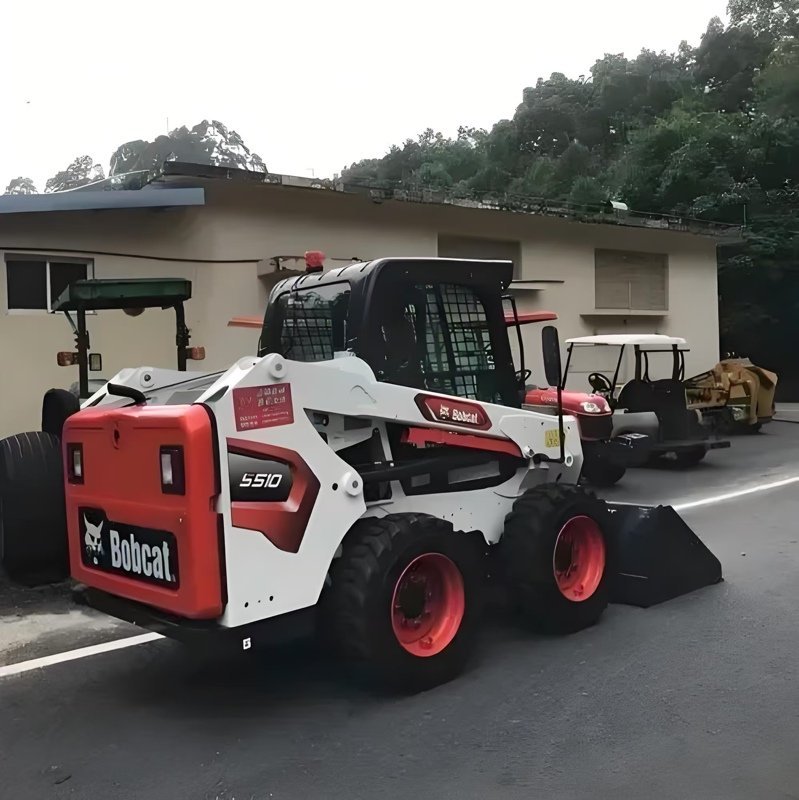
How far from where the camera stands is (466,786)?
3465mm

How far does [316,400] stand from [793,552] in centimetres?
526

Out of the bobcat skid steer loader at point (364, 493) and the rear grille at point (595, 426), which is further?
the rear grille at point (595, 426)

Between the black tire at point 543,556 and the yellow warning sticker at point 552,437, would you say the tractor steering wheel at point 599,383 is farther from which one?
the black tire at point 543,556

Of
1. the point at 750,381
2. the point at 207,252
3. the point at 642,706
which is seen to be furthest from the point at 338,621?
the point at 750,381

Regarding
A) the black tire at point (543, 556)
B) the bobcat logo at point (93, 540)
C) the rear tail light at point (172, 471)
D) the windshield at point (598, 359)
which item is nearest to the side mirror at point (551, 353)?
the black tire at point (543, 556)

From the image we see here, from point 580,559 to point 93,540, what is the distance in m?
3.05

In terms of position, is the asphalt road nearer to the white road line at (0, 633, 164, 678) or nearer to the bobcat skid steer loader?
the white road line at (0, 633, 164, 678)

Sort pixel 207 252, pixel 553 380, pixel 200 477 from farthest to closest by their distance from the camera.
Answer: pixel 207 252 < pixel 553 380 < pixel 200 477

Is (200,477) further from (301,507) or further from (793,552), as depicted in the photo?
(793,552)

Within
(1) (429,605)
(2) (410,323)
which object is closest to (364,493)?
(1) (429,605)

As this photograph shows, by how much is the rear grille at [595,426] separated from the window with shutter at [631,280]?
8.43 metres

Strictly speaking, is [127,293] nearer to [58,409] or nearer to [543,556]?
[58,409]

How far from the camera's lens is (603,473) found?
38.4 feet

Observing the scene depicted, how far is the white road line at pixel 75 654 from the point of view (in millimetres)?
4957
